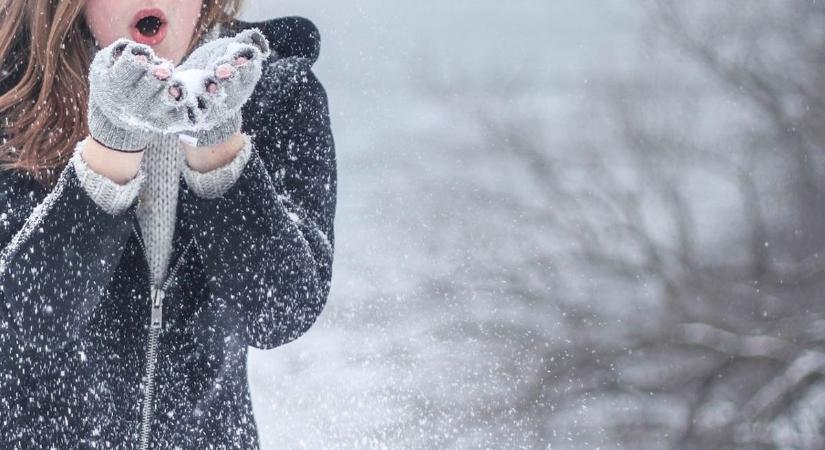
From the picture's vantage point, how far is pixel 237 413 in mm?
1192

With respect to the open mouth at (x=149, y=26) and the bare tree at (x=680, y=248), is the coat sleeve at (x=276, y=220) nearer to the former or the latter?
the open mouth at (x=149, y=26)

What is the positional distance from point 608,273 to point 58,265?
10.5 meters

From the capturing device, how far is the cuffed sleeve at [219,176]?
1.12 m

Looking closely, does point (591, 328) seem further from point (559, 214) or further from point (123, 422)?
point (123, 422)

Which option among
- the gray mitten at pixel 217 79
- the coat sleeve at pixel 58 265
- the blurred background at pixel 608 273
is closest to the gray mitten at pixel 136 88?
the gray mitten at pixel 217 79

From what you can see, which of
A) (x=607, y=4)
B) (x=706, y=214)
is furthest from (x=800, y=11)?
(x=607, y=4)

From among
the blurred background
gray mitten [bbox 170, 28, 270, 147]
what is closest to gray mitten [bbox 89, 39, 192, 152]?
gray mitten [bbox 170, 28, 270, 147]

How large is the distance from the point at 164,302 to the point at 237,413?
0.13 m

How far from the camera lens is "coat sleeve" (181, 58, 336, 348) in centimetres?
115

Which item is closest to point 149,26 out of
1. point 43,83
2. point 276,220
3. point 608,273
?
point 43,83

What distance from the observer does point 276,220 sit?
45.1 inches

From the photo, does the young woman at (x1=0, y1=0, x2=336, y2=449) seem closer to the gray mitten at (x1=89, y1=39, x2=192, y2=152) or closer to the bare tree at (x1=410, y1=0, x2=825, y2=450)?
the gray mitten at (x1=89, y1=39, x2=192, y2=152)

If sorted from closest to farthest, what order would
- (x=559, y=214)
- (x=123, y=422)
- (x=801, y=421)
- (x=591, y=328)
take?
1. (x=123, y=422)
2. (x=801, y=421)
3. (x=591, y=328)
4. (x=559, y=214)

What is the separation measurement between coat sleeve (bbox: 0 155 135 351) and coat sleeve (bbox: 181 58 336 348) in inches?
3.9
